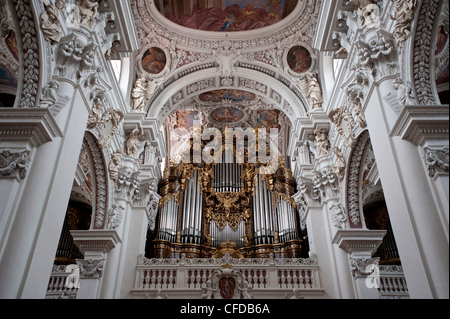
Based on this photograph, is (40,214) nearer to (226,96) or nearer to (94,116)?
(94,116)

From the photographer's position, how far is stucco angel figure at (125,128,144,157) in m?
11.0

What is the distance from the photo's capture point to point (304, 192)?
11406 mm

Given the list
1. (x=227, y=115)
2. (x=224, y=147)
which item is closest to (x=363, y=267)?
(x=224, y=147)

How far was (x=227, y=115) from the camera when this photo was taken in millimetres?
16031

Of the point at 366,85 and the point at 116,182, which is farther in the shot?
the point at 116,182

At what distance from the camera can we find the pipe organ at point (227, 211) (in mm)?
12773

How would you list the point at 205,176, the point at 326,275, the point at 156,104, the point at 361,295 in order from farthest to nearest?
the point at 205,176, the point at 156,104, the point at 326,275, the point at 361,295

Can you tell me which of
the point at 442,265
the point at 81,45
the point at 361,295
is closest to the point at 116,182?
the point at 81,45

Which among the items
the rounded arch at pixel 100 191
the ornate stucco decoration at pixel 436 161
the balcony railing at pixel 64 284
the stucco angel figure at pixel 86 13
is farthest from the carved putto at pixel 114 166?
the ornate stucco decoration at pixel 436 161

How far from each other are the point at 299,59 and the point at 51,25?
27.0ft

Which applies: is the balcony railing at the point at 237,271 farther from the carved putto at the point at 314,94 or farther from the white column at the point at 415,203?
the white column at the point at 415,203
